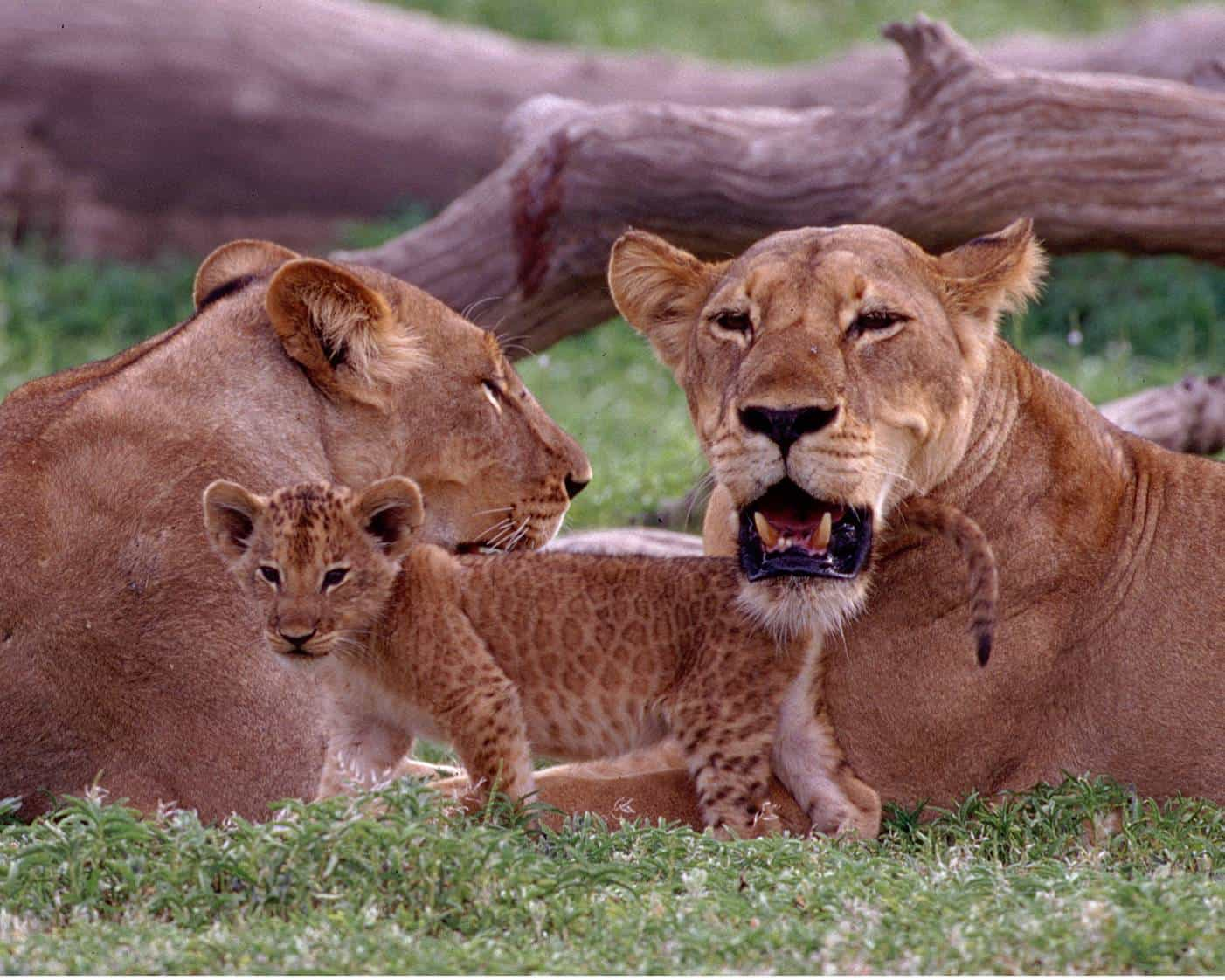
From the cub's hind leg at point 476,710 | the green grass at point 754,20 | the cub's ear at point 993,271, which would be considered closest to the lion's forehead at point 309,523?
the cub's hind leg at point 476,710

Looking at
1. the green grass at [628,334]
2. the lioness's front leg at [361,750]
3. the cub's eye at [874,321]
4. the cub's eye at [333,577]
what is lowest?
the green grass at [628,334]

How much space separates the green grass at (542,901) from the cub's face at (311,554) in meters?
0.46

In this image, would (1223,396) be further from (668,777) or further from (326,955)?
(326,955)

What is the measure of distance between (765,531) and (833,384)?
366 mm

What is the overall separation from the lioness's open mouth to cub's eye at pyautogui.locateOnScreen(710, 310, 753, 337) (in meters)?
0.46

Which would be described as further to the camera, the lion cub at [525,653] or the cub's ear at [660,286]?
the cub's ear at [660,286]

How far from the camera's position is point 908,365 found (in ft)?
14.6

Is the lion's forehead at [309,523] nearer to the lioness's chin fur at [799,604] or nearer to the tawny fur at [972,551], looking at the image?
the lioness's chin fur at [799,604]

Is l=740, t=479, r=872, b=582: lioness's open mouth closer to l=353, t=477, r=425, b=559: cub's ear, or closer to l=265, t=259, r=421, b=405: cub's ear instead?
l=353, t=477, r=425, b=559: cub's ear

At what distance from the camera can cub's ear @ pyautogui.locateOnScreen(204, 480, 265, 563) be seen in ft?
13.8

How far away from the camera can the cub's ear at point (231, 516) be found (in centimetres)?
421

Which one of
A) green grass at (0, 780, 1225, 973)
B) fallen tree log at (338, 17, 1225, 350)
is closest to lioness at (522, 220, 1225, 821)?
green grass at (0, 780, 1225, 973)

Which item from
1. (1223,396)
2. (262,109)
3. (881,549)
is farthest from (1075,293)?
(881,549)

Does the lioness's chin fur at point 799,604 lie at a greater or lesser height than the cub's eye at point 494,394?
lesser
